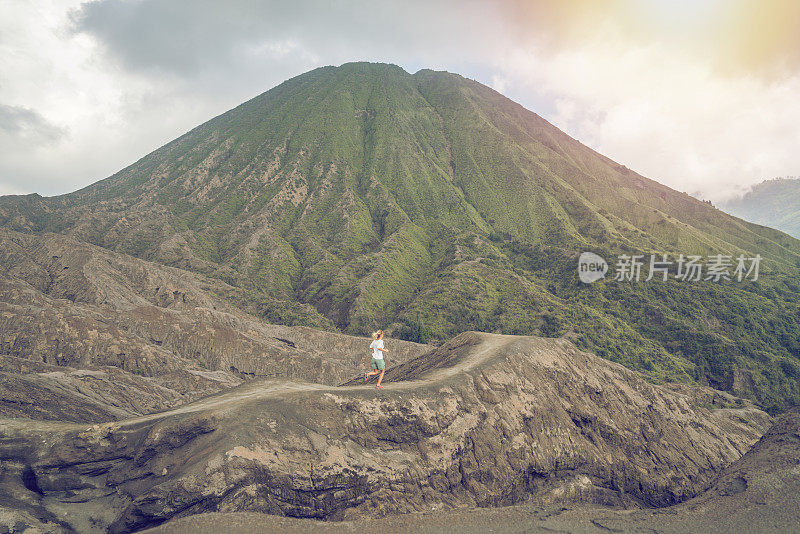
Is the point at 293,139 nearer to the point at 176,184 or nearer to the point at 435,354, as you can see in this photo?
the point at 176,184

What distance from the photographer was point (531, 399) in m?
20.3

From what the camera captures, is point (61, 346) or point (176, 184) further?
point (176, 184)

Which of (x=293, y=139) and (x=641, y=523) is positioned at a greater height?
(x=293, y=139)

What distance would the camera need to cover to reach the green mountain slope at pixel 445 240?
94812 mm

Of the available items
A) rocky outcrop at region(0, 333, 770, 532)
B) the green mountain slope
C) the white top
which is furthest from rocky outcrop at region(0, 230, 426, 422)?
the green mountain slope

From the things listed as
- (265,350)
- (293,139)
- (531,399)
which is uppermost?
(293,139)

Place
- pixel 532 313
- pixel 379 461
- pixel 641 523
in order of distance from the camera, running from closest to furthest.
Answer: pixel 641 523 → pixel 379 461 → pixel 532 313

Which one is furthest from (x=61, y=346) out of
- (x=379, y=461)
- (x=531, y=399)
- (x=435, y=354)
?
(x=531, y=399)

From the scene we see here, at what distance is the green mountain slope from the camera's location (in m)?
94.8

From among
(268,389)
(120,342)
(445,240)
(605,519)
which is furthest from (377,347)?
(445,240)

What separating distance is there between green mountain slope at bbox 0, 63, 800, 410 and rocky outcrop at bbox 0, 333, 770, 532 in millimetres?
69810

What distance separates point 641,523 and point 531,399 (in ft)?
23.7

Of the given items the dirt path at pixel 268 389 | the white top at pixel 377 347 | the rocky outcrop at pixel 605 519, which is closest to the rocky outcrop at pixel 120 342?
the dirt path at pixel 268 389

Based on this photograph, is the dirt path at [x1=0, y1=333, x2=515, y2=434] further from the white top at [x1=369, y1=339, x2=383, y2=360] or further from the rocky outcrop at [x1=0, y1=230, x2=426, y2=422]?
the rocky outcrop at [x1=0, y1=230, x2=426, y2=422]
